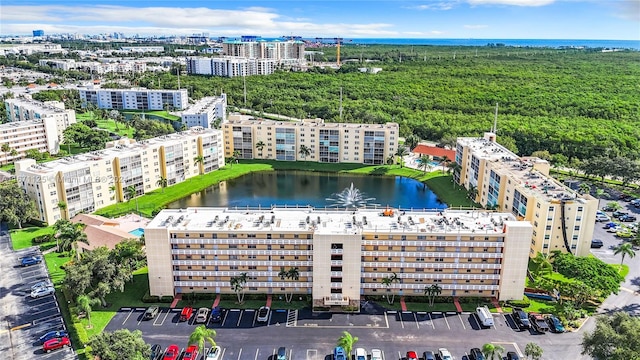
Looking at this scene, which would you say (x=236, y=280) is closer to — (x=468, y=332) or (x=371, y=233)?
(x=371, y=233)

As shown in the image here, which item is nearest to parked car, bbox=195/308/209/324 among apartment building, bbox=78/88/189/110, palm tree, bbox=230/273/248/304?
palm tree, bbox=230/273/248/304

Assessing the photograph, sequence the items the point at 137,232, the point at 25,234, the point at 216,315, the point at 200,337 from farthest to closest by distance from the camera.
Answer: the point at 25,234
the point at 137,232
the point at 216,315
the point at 200,337

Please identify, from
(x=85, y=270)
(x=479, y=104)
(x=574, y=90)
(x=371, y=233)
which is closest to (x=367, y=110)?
(x=479, y=104)

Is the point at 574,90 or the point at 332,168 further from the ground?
the point at 574,90

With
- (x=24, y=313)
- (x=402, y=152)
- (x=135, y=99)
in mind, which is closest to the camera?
(x=24, y=313)

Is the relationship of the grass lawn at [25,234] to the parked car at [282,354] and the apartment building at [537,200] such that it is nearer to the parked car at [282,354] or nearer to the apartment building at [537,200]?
the parked car at [282,354]

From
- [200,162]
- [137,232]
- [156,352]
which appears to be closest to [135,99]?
[200,162]

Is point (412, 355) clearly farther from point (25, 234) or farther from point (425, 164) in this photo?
point (425, 164)
